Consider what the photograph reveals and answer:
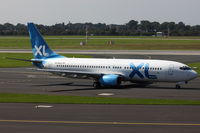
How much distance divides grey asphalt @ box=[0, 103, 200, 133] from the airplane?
17.0 metres

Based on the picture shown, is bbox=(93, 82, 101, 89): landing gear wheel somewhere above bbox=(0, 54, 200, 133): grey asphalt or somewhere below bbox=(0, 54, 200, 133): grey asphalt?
below

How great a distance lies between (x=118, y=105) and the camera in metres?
40.1

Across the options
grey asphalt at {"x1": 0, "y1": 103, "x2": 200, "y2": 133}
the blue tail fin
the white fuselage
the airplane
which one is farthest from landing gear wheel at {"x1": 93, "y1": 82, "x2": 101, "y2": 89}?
grey asphalt at {"x1": 0, "y1": 103, "x2": 200, "y2": 133}

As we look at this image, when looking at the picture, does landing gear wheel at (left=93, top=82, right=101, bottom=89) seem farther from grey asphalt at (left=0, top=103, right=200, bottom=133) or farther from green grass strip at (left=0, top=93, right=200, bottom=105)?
grey asphalt at (left=0, top=103, right=200, bottom=133)

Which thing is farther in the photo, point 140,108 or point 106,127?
point 140,108

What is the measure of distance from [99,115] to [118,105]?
19.0ft

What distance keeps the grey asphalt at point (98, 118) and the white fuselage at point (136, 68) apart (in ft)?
55.8

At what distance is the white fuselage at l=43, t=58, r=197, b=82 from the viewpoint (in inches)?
2196

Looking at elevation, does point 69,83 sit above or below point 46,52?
below

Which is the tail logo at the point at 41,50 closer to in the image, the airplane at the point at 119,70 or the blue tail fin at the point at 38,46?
the blue tail fin at the point at 38,46

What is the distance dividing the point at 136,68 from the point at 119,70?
222 cm

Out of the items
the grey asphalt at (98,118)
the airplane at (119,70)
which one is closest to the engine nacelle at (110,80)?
the airplane at (119,70)

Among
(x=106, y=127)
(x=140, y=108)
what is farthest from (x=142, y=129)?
(x=140, y=108)

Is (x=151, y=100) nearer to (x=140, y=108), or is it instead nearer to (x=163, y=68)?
(x=140, y=108)
